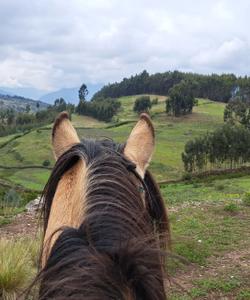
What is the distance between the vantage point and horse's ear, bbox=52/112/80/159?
1961 mm

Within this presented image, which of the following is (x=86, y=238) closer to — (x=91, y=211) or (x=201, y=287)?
(x=91, y=211)

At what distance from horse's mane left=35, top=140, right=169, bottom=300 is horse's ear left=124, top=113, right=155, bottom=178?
0.25 metres

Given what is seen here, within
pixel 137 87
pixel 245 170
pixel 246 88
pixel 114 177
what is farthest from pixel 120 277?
pixel 137 87

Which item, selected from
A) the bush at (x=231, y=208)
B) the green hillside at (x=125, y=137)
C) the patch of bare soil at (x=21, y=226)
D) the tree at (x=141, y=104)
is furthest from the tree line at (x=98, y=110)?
the bush at (x=231, y=208)

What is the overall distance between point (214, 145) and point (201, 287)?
4509cm

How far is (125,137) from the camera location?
197ft

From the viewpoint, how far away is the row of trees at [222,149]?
48.5 m

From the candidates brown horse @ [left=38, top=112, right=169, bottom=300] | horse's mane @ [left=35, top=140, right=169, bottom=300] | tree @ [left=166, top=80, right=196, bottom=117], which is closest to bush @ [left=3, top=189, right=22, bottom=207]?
brown horse @ [left=38, top=112, right=169, bottom=300]

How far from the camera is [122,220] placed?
4.33 feet

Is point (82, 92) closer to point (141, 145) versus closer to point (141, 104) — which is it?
point (141, 104)

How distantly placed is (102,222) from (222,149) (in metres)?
49.2

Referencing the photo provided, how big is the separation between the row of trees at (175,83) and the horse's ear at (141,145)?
9144cm

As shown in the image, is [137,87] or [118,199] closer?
[118,199]

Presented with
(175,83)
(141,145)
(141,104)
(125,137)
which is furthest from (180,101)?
(141,145)
